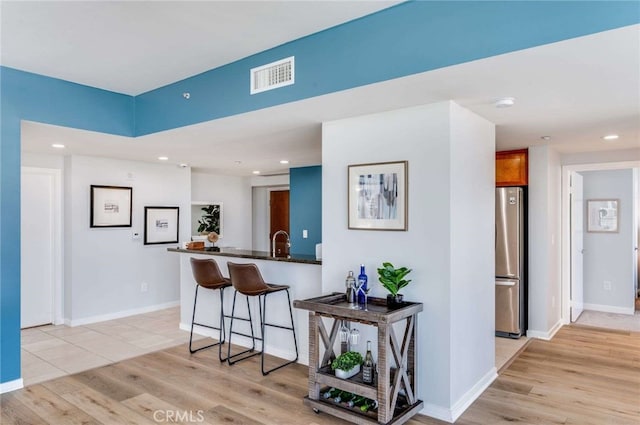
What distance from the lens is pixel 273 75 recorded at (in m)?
3.07

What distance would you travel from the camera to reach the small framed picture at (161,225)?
20.1 feet

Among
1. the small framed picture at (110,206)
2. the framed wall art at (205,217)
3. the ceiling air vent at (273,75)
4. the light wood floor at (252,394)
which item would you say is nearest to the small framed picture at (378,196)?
the ceiling air vent at (273,75)

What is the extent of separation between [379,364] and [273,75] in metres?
2.13

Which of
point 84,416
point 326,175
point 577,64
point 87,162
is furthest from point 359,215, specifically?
point 87,162

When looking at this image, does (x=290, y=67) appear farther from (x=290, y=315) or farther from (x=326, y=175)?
(x=290, y=315)

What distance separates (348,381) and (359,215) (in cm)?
121

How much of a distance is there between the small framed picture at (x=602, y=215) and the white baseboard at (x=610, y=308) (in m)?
1.09

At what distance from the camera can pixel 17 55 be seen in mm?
3158

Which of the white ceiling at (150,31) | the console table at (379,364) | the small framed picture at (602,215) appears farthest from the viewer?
the small framed picture at (602,215)

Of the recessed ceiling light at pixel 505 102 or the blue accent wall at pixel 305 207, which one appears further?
the blue accent wall at pixel 305 207

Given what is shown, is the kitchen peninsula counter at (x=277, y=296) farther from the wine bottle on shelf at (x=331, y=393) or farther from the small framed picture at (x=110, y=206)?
the small framed picture at (x=110, y=206)

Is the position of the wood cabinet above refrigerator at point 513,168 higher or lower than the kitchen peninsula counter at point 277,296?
higher

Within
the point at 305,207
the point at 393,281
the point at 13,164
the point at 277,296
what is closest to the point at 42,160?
the point at 13,164

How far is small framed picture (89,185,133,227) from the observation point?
555 centimetres
